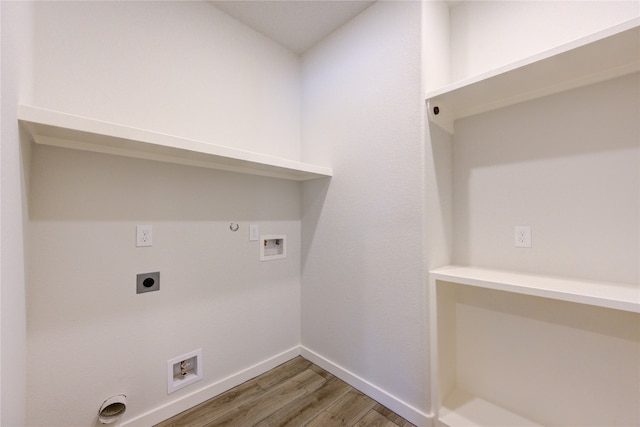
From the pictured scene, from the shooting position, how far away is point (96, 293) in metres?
1.24

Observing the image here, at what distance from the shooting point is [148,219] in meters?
1.39

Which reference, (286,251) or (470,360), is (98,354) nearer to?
(286,251)

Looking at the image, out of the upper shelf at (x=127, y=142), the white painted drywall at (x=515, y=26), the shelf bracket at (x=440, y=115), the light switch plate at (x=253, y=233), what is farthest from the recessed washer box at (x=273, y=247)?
the white painted drywall at (x=515, y=26)

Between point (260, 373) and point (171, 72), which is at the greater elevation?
point (171, 72)

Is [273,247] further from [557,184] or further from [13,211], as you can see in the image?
[557,184]

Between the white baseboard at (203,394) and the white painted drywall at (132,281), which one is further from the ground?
the white painted drywall at (132,281)

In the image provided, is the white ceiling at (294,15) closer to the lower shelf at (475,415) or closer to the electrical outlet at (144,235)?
the electrical outlet at (144,235)

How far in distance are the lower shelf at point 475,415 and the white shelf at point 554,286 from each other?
0.74 meters

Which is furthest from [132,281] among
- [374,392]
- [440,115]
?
[440,115]

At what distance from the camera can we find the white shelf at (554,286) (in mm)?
919

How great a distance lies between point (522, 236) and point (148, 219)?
6.58 feet

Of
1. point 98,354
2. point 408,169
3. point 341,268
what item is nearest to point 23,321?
point 98,354

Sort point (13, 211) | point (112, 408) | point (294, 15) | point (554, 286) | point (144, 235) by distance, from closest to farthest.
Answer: point (13, 211) < point (554, 286) < point (112, 408) < point (144, 235) < point (294, 15)

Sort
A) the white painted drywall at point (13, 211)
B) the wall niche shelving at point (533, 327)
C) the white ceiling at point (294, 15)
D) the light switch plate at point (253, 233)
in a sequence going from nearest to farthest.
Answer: the white painted drywall at point (13, 211)
the wall niche shelving at point (533, 327)
the white ceiling at point (294, 15)
the light switch plate at point (253, 233)
